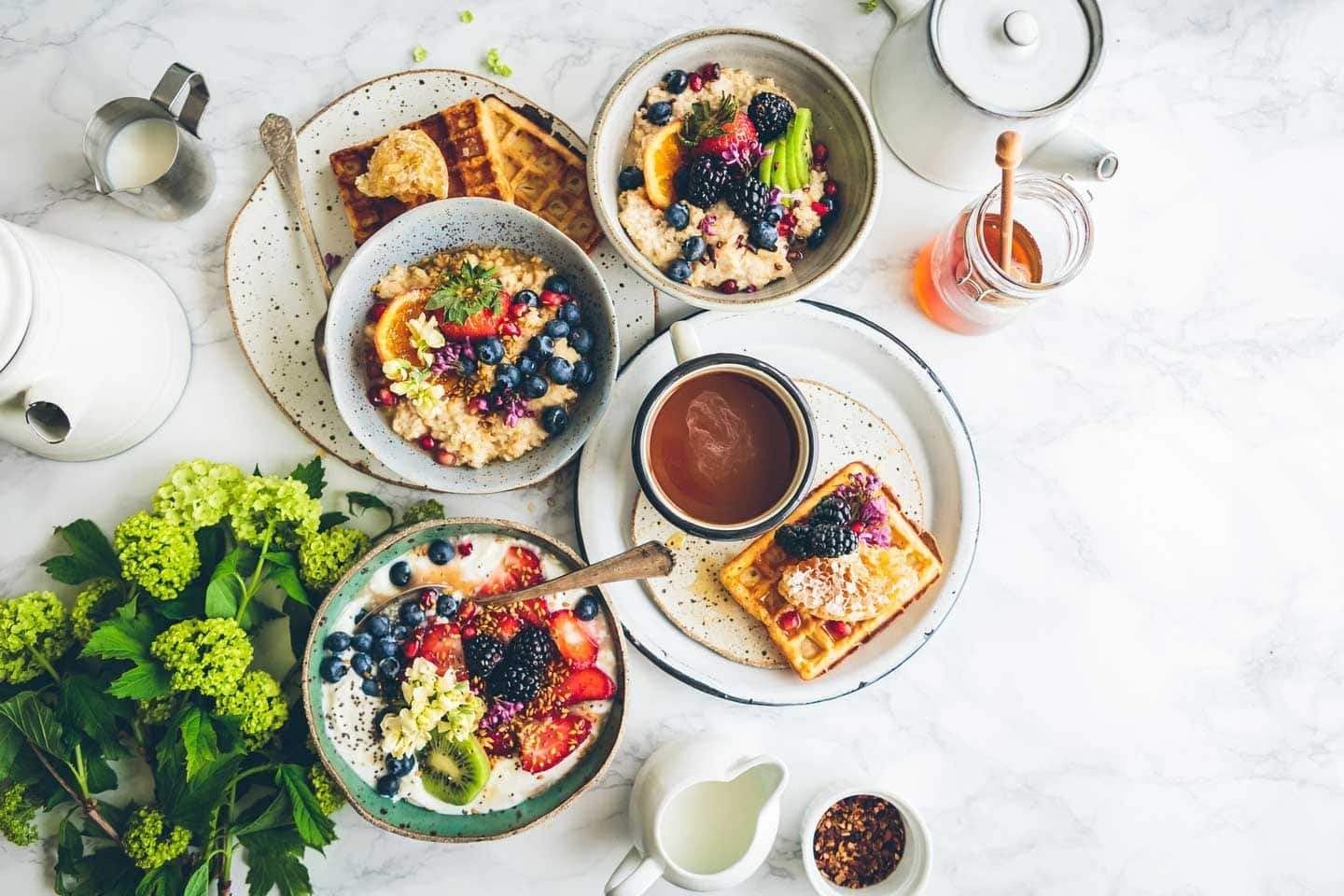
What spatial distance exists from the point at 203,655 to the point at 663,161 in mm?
1463

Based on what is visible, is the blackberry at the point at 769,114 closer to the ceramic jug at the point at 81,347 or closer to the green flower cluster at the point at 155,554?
the ceramic jug at the point at 81,347

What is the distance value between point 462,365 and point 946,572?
127 cm

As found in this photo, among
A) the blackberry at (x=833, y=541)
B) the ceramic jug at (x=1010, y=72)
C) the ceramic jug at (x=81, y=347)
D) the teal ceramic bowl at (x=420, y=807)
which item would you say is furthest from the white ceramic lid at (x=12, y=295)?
the ceramic jug at (x=1010, y=72)

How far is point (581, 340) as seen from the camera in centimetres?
211

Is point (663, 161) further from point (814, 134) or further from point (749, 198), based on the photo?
point (814, 134)

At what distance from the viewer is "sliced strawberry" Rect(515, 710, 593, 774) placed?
210cm

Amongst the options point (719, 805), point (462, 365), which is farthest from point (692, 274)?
point (719, 805)

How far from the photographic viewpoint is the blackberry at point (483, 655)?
2047 millimetres

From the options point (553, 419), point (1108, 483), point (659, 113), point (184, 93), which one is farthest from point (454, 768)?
point (1108, 483)

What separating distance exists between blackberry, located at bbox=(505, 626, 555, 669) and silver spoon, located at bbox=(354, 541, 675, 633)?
0.27ft

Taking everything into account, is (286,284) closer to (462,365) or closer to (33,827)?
(462,365)

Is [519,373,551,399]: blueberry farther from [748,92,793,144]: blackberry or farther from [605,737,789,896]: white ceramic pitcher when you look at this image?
[605,737,789,896]: white ceramic pitcher

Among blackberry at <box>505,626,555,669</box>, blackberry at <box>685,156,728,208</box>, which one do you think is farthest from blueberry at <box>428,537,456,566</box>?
blackberry at <box>685,156,728,208</box>

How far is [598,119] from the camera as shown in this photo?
204cm
